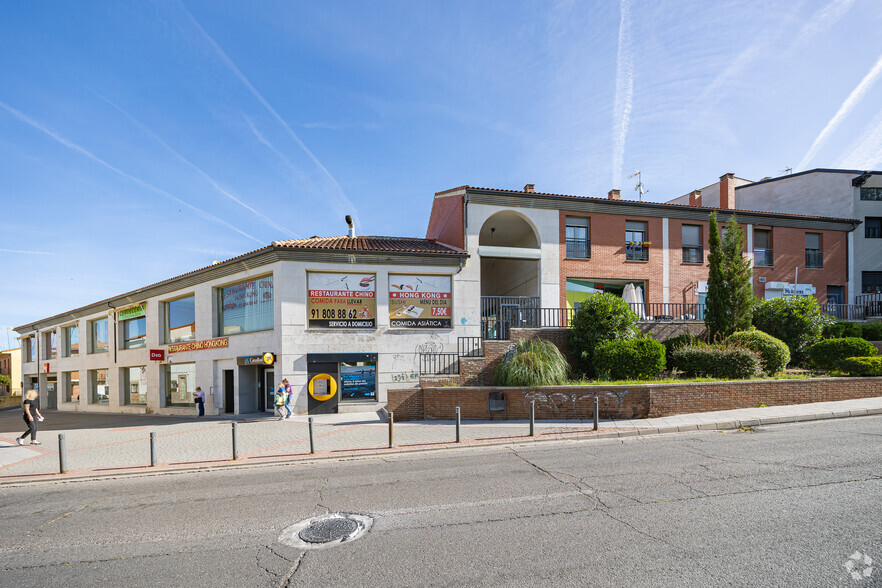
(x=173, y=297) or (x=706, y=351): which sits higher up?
(x=173, y=297)

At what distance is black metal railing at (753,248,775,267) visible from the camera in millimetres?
24047

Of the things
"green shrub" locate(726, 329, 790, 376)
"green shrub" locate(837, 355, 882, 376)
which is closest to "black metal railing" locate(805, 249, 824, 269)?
"green shrub" locate(837, 355, 882, 376)

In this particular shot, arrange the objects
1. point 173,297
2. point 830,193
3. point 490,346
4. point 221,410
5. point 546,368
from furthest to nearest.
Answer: point 830,193 < point 173,297 < point 221,410 < point 490,346 < point 546,368

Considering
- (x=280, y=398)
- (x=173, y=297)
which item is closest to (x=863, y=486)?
(x=280, y=398)

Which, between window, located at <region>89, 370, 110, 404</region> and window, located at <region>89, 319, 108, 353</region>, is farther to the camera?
window, located at <region>89, 319, 108, 353</region>

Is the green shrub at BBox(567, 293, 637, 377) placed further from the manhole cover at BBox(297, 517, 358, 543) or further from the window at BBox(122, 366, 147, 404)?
the window at BBox(122, 366, 147, 404)

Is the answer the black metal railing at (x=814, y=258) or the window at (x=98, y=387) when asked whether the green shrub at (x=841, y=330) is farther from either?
the window at (x=98, y=387)

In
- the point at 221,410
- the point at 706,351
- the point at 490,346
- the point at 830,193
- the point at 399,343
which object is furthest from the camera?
the point at 830,193

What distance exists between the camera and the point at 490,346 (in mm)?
16375

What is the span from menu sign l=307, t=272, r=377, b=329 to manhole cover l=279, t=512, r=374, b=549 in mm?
12210

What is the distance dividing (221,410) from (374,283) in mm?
8923

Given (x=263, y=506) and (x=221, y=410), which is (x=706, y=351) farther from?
(x=221, y=410)

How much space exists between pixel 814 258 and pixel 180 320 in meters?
34.1

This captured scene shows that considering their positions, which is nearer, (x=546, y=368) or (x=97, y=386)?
(x=546, y=368)
